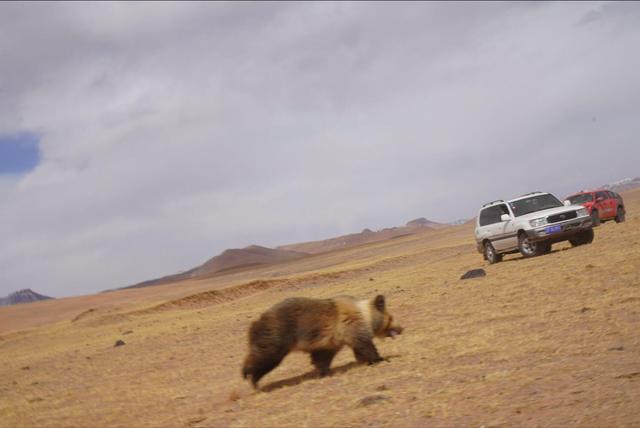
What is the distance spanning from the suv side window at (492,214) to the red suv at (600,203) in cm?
843

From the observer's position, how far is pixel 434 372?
27.5 ft

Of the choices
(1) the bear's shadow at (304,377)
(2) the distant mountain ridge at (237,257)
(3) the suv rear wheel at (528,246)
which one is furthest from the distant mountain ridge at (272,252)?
(1) the bear's shadow at (304,377)

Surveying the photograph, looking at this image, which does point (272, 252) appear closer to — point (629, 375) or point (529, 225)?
point (529, 225)

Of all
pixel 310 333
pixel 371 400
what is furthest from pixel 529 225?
pixel 371 400

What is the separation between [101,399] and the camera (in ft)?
37.1

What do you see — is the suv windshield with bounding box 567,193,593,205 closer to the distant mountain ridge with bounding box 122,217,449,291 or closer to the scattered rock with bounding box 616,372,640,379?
the scattered rock with bounding box 616,372,640,379

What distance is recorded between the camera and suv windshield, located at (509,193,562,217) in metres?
22.4

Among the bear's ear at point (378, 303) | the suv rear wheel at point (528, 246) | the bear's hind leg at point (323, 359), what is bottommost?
the bear's hind leg at point (323, 359)

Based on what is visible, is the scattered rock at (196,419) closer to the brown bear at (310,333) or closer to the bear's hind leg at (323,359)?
the brown bear at (310,333)

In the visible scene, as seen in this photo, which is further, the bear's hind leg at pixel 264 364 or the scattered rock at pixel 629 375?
the bear's hind leg at pixel 264 364

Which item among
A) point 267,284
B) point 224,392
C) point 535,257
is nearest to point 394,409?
point 224,392

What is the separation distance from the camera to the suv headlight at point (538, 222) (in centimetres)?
2112

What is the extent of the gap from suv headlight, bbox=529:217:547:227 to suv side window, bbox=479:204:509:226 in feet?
5.21

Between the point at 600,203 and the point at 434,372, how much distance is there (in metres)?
25.2
